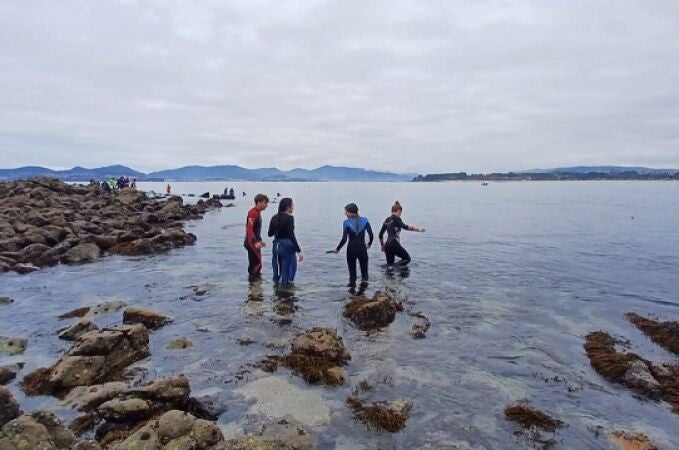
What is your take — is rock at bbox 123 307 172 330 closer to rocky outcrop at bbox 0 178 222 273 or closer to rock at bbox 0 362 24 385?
rock at bbox 0 362 24 385

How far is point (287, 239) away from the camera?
14.6 m

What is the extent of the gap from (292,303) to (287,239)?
86.9 inches

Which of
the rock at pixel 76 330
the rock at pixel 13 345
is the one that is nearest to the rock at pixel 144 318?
the rock at pixel 76 330

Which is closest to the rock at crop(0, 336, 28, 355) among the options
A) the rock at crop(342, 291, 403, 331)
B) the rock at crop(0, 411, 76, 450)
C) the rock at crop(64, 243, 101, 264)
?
the rock at crop(0, 411, 76, 450)

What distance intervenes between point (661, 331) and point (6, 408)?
14611mm

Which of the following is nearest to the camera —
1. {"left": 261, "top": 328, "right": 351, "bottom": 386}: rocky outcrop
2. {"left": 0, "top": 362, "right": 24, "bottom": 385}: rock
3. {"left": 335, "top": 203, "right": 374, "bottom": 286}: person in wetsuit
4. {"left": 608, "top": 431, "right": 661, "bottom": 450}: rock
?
{"left": 608, "top": 431, "right": 661, "bottom": 450}: rock

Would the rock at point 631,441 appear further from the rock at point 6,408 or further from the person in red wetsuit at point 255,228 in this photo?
the person in red wetsuit at point 255,228

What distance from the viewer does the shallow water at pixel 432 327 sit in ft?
24.1

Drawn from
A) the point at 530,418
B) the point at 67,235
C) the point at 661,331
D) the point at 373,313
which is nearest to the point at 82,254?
the point at 67,235

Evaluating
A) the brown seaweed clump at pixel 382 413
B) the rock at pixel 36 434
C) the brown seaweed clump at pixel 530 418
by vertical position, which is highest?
the rock at pixel 36 434

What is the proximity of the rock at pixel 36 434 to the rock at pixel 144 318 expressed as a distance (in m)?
5.83

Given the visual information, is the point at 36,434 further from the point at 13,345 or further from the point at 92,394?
the point at 13,345

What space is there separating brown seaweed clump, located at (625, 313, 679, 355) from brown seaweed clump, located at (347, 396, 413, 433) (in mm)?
7759

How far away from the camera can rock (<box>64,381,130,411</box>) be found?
7.22 metres
